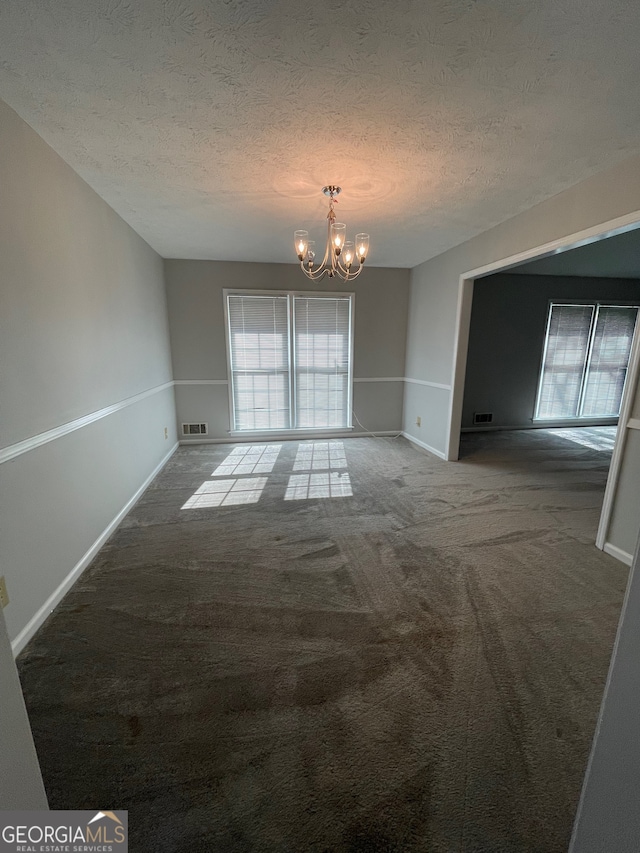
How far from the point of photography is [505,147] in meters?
→ 1.87

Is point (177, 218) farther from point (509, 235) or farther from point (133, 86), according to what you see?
point (509, 235)

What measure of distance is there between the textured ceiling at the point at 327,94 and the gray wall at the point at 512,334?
127 inches

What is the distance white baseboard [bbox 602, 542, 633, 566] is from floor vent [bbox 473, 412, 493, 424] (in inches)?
141

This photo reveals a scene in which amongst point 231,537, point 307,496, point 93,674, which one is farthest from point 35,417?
point 307,496

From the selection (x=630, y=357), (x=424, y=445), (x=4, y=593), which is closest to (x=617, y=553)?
(x=630, y=357)

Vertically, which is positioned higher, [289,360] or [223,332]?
[223,332]

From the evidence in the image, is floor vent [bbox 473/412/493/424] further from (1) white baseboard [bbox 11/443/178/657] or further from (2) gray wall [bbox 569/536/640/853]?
(2) gray wall [bbox 569/536/640/853]

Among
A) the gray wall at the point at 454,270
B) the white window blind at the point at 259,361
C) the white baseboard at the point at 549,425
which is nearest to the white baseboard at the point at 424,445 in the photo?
the gray wall at the point at 454,270

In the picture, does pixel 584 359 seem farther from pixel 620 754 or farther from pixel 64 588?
pixel 64 588

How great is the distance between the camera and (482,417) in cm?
564

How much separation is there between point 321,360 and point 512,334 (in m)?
3.31

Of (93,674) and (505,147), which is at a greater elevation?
(505,147)

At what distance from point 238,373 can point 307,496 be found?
7.81 ft

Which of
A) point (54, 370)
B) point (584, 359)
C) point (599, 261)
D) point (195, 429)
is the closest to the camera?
point (54, 370)
